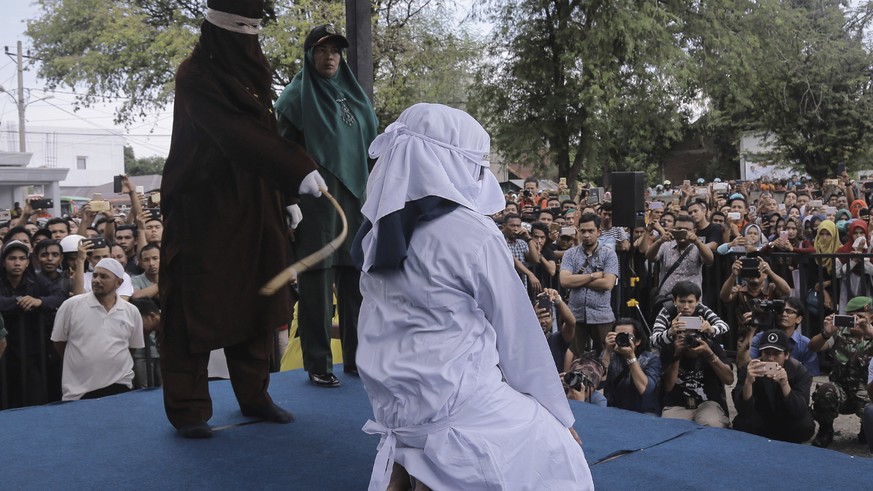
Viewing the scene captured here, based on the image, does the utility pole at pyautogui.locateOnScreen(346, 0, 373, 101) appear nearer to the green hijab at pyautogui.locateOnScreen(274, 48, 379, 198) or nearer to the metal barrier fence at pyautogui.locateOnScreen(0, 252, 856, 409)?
the green hijab at pyautogui.locateOnScreen(274, 48, 379, 198)

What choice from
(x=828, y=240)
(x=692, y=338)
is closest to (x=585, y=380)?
(x=692, y=338)

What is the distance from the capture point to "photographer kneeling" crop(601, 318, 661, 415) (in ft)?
18.4

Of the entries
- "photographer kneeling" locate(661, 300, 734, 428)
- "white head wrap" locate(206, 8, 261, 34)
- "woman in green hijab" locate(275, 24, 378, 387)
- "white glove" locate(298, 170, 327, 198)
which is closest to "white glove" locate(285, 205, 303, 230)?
"woman in green hijab" locate(275, 24, 378, 387)

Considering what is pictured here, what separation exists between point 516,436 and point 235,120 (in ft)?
5.29

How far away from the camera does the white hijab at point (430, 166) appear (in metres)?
2.58

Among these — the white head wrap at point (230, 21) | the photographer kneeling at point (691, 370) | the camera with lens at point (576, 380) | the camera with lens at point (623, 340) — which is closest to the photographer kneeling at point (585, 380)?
the camera with lens at point (576, 380)

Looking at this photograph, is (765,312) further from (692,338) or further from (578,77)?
(578,77)

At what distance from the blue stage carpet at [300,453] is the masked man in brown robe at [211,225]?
0.27 m

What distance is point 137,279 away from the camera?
20.8 feet

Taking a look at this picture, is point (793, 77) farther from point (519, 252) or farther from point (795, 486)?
point (795, 486)

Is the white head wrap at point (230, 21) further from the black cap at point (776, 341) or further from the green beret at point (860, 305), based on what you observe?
the green beret at point (860, 305)

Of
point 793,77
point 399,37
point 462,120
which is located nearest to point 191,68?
point 462,120

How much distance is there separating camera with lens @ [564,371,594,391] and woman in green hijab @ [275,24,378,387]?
1785mm

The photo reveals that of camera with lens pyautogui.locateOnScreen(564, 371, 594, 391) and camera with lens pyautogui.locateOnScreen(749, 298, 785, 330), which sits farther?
camera with lens pyautogui.locateOnScreen(749, 298, 785, 330)
